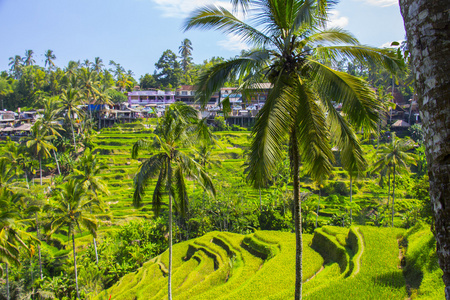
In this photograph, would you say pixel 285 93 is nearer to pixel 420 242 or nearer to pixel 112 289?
pixel 420 242

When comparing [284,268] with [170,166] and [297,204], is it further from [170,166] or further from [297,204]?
[297,204]

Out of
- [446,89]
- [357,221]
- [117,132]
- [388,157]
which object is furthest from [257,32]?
[117,132]

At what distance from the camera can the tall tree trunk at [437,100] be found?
248 centimetres

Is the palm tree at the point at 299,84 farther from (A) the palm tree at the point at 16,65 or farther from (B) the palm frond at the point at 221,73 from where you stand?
(A) the palm tree at the point at 16,65

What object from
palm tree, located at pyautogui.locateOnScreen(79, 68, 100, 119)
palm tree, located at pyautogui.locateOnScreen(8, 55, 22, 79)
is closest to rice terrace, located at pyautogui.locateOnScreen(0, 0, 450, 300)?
palm tree, located at pyautogui.locateOnScreen(79, 68, 100, 119)

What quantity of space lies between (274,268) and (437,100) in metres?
13.3

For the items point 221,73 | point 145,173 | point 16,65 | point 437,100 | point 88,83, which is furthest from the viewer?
point 16,65

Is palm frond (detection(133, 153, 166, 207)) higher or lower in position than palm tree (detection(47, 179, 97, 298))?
higher

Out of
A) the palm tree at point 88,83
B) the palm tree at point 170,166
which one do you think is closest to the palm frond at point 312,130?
Result: the palm tree at point 170,166

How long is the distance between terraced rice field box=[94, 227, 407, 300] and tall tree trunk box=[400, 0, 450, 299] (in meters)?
8.44

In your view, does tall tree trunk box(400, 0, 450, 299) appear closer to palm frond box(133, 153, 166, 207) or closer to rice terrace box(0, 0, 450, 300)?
rice terrace box(0, 0, 450, 300)

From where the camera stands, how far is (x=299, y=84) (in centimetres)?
648

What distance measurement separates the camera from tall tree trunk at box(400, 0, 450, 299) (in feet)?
8.13

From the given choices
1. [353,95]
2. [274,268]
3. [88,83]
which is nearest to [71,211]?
[274,268]
